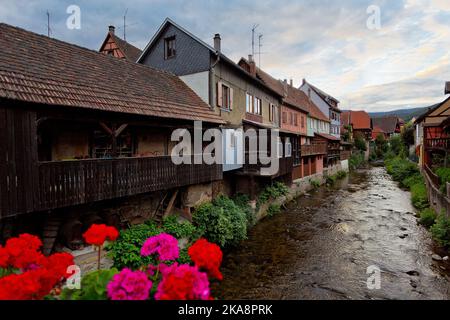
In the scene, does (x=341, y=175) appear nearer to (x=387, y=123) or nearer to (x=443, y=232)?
(x=443, y=232)

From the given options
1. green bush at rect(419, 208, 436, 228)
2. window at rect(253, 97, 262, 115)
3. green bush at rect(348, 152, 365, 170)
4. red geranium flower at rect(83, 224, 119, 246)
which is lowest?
green bush at rect(419, 208, 436, 228)

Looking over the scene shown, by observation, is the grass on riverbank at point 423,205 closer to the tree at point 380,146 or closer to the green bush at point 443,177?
the green bush at point 443,177

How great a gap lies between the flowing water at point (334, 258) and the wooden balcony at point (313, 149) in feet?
23.2

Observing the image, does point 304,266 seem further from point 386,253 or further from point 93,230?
point 93,230

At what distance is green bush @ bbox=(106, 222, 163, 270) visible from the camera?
811 cm

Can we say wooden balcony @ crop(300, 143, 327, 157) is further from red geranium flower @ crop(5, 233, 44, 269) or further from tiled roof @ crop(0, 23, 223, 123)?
red geranium flower @ crop(5, 233, 44, 269)

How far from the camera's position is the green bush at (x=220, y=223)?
11680mm

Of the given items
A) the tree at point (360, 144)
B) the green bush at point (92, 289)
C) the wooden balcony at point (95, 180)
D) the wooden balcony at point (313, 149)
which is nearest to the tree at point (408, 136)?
the tree at point (360, 144)

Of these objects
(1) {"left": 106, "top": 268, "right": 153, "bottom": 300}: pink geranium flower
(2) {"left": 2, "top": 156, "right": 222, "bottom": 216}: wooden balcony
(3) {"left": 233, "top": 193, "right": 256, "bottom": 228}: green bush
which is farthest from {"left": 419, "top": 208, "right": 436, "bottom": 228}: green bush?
(1) {"left": 106, "top": 268, "right": 153, "bottom": 300}: pink geranium flower

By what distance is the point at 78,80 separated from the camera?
27.4 feet

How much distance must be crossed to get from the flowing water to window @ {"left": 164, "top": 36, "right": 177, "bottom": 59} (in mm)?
10763

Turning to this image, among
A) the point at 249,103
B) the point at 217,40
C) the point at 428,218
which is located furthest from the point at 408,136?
the point at 217,40

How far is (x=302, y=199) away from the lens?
22953 mm

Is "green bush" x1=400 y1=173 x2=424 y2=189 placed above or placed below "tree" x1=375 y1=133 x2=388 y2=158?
below
